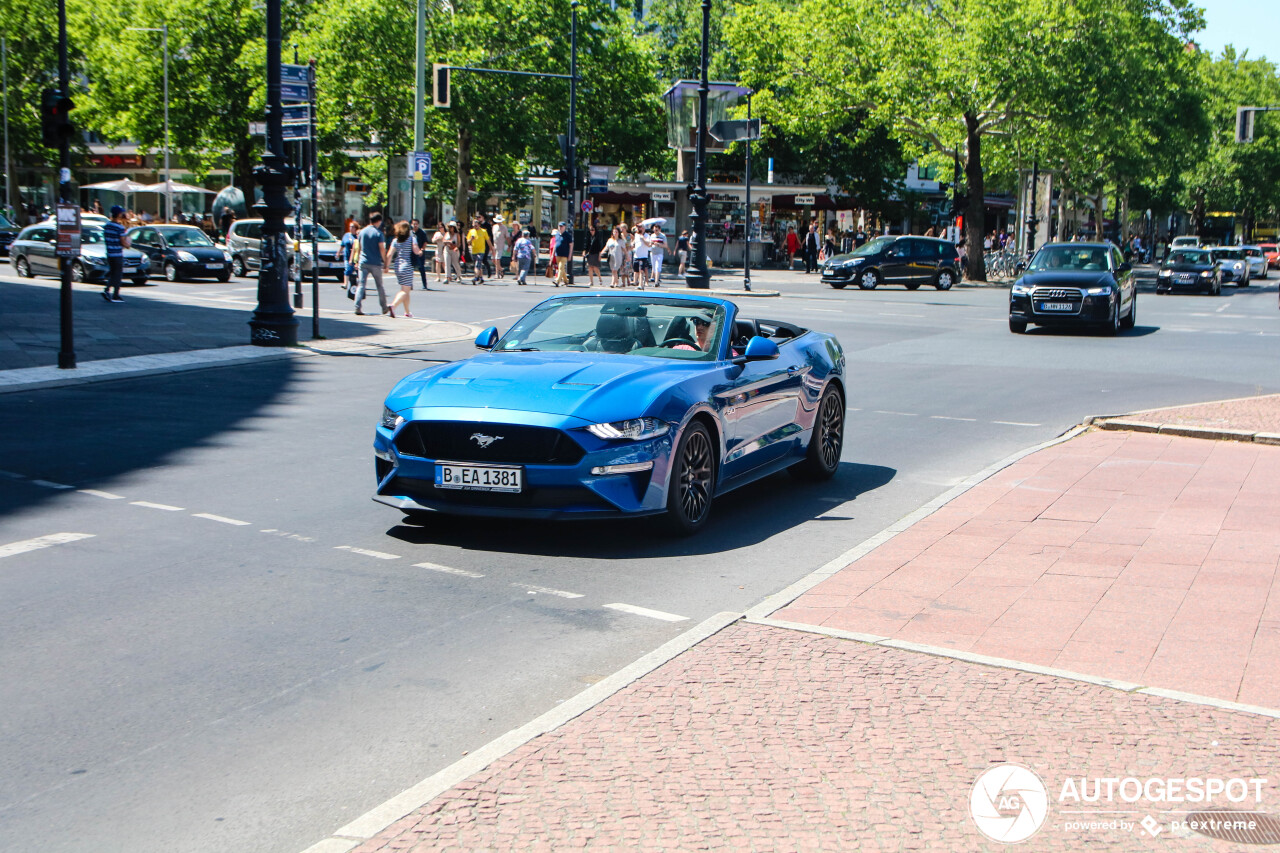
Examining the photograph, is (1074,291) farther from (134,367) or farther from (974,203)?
(974,203)

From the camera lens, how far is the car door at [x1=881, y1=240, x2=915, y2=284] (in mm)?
42469

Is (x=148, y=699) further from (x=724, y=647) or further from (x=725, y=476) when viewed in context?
(x=725, y=476)

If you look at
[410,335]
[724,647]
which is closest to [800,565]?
[724,647]

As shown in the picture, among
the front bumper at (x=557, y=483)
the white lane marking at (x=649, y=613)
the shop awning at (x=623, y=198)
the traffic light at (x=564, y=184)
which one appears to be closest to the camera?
the white lane marking at (x=649, y=613)

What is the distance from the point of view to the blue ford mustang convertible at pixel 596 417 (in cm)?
707

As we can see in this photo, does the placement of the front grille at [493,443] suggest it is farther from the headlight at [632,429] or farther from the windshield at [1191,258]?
the windshield at [1191,258]

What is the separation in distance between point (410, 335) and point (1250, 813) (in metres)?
18.5

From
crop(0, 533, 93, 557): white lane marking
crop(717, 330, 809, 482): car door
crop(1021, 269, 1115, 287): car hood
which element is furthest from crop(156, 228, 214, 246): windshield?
crop(0, 533, 93, 557): white lane marking

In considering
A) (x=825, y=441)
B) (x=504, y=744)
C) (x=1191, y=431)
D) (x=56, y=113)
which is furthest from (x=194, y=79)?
(x=504, y=744)

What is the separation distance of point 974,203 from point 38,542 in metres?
44.6

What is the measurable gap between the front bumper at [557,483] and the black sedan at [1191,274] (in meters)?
41.7

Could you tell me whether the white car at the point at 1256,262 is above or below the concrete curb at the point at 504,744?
above

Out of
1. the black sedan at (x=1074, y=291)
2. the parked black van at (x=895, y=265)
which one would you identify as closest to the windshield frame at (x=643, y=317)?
the black sedan at (x=1074, y=291)

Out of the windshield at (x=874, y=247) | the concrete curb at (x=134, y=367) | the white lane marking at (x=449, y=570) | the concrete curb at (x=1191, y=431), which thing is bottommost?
the white lane marking at (x=449, y=570)
